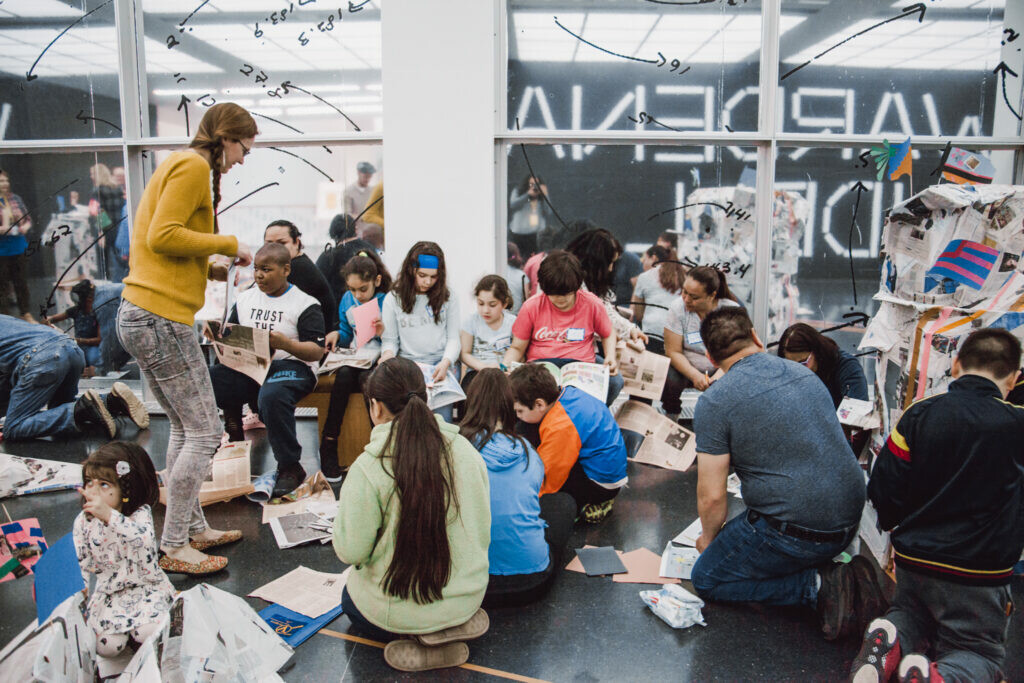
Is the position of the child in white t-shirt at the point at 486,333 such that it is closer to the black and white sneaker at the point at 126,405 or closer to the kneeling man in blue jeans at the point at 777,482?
the kneeling man in blue jeans at the point at 777,482

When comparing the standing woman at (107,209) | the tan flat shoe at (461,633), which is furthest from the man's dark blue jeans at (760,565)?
the standing woman at (107,209)

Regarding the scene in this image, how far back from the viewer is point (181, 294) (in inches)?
109

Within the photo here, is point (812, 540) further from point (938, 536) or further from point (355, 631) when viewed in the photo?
point (355, 631)

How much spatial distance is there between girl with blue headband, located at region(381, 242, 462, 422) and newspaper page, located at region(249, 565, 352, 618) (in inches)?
59.8

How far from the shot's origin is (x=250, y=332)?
150 inches

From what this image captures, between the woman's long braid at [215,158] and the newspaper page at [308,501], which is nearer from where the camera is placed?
the woman's long braid at [215,158]

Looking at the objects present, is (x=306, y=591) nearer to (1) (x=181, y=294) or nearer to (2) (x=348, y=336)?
(1) (x=181, y=294)

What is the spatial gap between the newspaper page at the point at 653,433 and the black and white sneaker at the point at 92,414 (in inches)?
135

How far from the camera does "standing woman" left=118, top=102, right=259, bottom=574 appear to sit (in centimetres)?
262

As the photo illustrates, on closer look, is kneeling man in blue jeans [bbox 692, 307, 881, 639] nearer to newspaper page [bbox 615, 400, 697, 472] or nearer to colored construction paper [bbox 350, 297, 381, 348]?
newspaper page [bbox 615, 400, 697, 472]

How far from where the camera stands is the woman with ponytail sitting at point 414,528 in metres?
2.17

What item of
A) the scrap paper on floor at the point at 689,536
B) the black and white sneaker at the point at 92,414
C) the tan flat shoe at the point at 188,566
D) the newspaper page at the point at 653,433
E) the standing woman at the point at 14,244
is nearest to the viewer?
the tan flat shoe at the point at 188,566

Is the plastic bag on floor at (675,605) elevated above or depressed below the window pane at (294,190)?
below

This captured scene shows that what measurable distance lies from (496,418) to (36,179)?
4.97 metres
